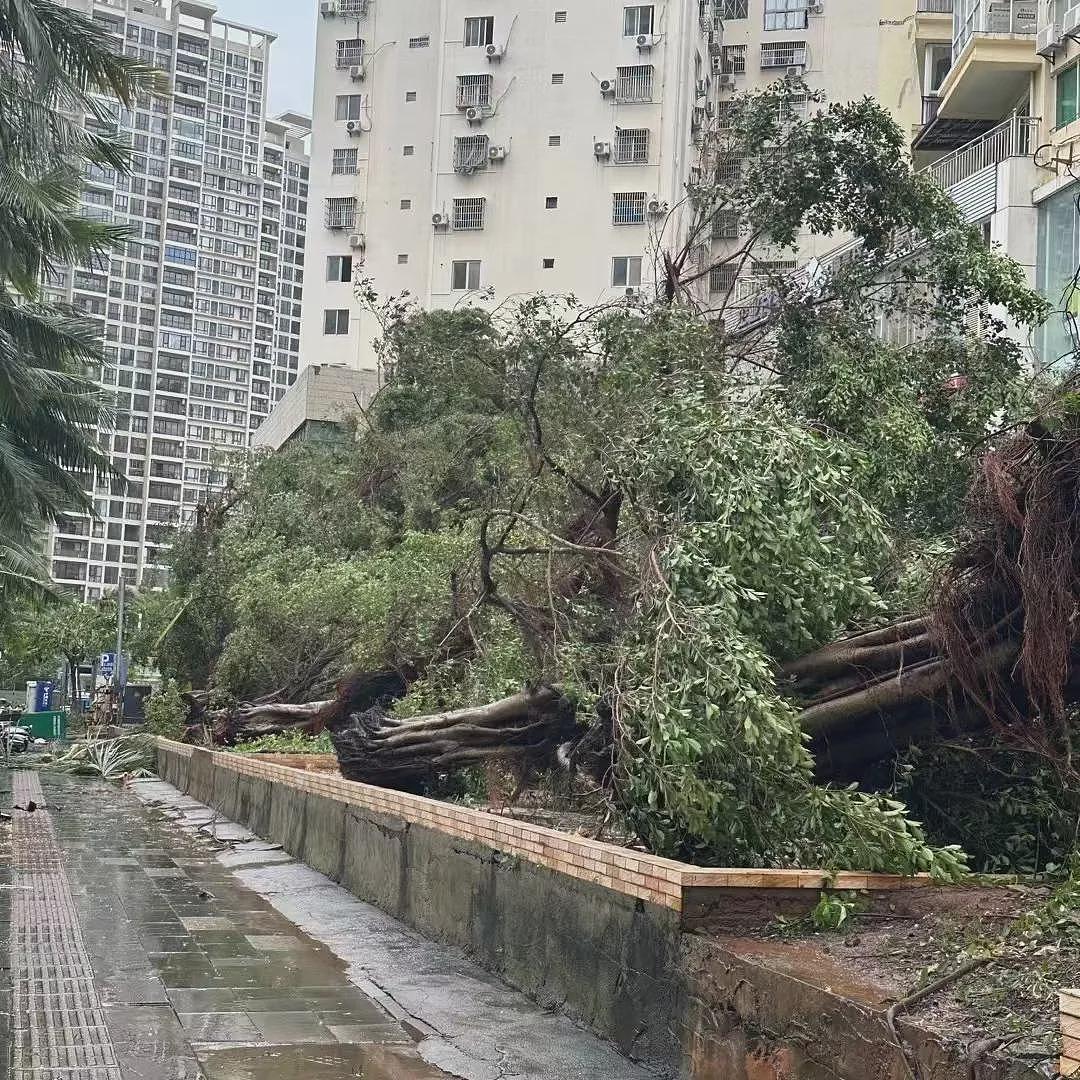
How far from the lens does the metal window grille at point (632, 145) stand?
52594 mm

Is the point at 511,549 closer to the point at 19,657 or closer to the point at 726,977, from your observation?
the point at 726,977

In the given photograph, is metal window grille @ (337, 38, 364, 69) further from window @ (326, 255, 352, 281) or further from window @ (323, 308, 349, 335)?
window @ (323, 308, 349, 335)

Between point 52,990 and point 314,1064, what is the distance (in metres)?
2.14

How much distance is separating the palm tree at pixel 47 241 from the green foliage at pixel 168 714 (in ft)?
13.0

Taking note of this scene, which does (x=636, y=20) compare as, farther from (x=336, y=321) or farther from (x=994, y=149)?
(x=994, y=149)

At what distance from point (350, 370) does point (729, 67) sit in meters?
21.5

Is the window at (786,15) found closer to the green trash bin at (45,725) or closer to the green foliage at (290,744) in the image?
the green trash bin at (45,725)

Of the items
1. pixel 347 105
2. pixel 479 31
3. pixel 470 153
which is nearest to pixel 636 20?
pixel 479 31

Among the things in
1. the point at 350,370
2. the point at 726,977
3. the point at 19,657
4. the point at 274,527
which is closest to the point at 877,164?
the point at 726,977

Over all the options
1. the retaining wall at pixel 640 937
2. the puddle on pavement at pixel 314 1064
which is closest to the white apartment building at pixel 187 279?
the retaining wall at pixel 640 937

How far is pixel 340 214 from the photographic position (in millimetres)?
57188

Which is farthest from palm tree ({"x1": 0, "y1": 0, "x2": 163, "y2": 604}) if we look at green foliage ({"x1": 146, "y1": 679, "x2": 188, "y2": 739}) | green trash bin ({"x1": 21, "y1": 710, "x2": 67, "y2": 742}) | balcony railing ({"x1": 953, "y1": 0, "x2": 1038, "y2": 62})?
green trash bin ({"x1": 21, "y1": 710, "x2": 67, "y2": 742})

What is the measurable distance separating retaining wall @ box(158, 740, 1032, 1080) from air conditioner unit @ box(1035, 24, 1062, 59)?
18.5m

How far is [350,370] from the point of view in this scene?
5047 centimetres
